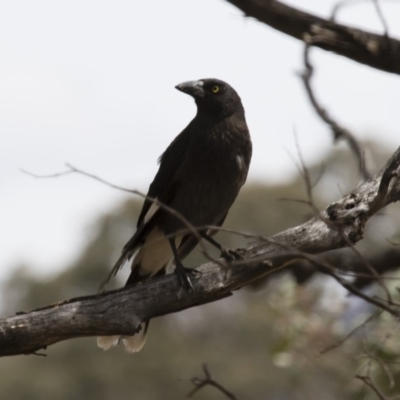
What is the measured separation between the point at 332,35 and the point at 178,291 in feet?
4.85

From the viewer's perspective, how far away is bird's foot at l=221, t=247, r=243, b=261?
5021mm

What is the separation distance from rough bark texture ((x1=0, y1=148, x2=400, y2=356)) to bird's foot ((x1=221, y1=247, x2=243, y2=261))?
0.70ft

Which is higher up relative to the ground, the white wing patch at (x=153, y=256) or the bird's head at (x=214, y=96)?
the bird's head at (x=214, y=96)

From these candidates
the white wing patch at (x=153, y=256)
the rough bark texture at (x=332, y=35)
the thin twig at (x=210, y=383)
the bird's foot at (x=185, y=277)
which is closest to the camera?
the thin twig at (x=210, y=383)

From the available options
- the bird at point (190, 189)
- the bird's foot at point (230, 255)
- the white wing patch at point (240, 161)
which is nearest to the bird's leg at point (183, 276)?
the bird's foot at point (230, 255)

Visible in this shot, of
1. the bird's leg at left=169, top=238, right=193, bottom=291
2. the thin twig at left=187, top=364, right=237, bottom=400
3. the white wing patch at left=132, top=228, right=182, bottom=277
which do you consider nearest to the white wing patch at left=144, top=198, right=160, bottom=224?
the white wing patch at left=132, top=228, right=182, bottom=277

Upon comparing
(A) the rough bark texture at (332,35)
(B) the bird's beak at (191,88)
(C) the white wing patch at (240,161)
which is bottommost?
(C) the white wing patch at (240,161)

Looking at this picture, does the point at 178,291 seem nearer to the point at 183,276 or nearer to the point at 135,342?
the point at 183,276

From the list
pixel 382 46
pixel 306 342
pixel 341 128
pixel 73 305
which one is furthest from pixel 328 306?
pixel 73 305

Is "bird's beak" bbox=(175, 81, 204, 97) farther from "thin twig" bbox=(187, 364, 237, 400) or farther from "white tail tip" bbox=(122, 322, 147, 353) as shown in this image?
"thin twig" bbox=(187, 364, 237, 400)

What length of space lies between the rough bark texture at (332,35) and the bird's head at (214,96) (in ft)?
2.97

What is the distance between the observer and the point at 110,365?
70.5 feet

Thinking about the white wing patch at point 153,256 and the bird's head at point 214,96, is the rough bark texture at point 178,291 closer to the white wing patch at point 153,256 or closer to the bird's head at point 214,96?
the white wing patch at point 153,256

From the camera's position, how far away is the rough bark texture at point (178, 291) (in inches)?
165
